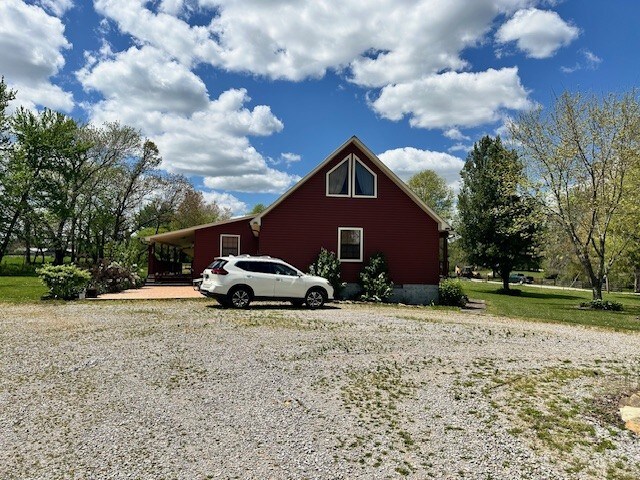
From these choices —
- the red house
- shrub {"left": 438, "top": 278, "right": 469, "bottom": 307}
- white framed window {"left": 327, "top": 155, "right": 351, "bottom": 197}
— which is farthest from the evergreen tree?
white framed window {"left": 327, "top": 155, "right": 351, "bottom": 197}

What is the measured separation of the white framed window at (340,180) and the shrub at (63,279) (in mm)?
10397

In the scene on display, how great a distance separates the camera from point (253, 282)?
14.6 m

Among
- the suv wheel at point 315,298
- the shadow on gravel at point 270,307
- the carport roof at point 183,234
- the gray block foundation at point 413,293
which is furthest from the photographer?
the carport roof at point 183,234

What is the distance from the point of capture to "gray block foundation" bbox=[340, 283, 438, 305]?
65.9ft

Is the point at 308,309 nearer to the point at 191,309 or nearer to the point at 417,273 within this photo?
the point at 191,309

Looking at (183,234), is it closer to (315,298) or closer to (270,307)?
(270,307)

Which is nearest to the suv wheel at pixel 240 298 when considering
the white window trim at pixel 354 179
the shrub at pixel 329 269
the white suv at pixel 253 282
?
the white suv at pixel 253 282

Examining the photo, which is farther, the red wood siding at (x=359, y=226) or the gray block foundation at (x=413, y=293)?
the gray block foundation at (x=413, y=293)

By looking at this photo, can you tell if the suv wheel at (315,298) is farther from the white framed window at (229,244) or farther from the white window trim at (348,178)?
the white framed window at (229,244)

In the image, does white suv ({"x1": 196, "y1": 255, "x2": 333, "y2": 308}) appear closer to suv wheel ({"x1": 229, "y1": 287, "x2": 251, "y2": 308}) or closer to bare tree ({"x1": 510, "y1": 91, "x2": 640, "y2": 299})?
suv wheel ({"x1": 229, "y1": 287, "x2": 251, "y2": 308})

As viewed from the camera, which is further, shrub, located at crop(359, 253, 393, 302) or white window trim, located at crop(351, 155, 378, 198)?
white window trim, located at crop(351, 155, 378, 198)

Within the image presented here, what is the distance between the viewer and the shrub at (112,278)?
771 inches

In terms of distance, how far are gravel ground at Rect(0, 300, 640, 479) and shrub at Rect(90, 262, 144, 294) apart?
31.3 ft

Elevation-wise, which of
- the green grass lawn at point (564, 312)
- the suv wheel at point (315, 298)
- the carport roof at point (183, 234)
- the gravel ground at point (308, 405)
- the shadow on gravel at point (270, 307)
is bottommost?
the green grass lawn at point (564, 312)
